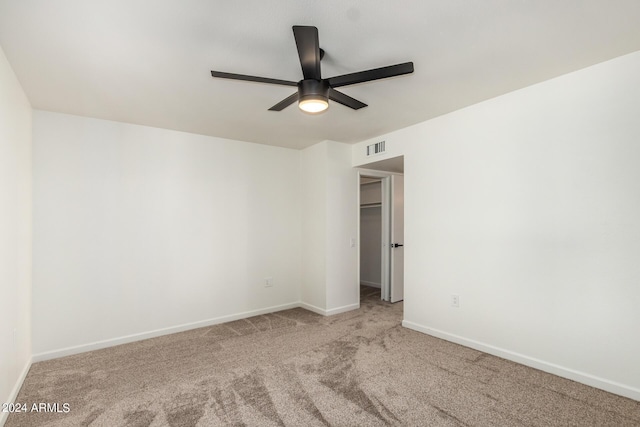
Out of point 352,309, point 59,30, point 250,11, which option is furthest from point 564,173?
point 59,30

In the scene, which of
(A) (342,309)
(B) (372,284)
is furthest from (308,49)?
(B) (372,284)

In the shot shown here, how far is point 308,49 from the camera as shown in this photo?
1.83 metres

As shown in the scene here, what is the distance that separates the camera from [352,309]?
4.84 meters

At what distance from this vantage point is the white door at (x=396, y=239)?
5285 mm

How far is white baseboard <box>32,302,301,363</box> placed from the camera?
128 inches

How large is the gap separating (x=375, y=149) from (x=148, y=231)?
124 inches

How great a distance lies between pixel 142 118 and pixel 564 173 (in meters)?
4.24

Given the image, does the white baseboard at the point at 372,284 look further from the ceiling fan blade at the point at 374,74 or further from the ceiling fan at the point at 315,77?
the ceiling fan blade at the point at 374,74

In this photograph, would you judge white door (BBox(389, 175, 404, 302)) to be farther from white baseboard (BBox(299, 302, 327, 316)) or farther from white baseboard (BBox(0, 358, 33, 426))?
white baseboard (BBox(0, 358, 33, 426))

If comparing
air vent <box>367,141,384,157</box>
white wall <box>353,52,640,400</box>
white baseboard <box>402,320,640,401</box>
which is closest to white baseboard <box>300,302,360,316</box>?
white wall <box>353,52,640,400</box>

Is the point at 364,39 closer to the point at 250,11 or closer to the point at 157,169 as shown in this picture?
the point at 250,11

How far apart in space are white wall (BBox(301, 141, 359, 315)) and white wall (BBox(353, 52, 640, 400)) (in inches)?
50.8

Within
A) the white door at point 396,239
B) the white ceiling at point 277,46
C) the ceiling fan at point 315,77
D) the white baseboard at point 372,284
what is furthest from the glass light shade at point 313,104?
the white baseboard at point 372,284

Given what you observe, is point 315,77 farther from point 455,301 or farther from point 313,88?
point 455,301
